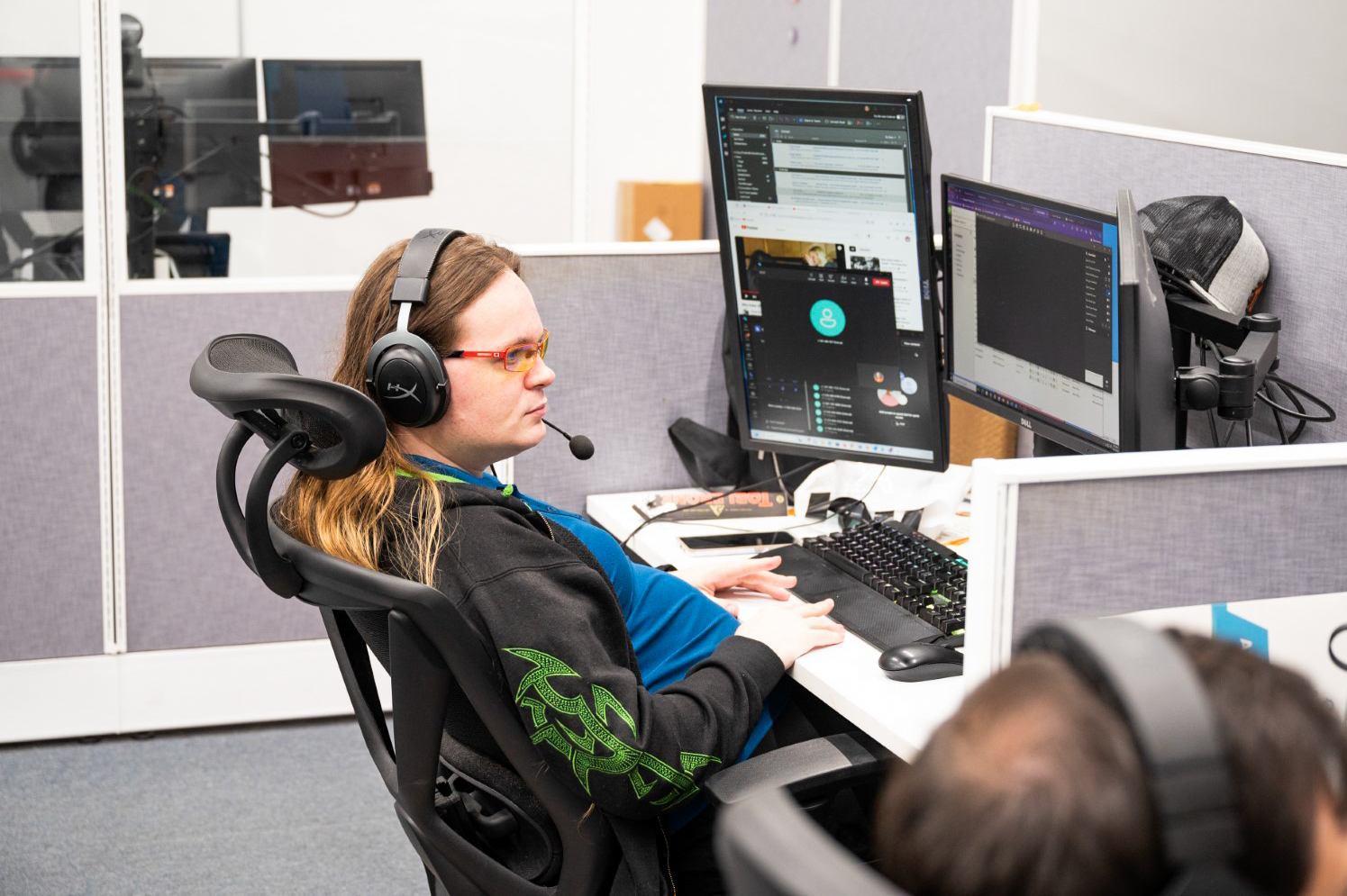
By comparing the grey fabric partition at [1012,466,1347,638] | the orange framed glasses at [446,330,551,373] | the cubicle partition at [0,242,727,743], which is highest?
the orange framed glasses at [446,330,551,373]

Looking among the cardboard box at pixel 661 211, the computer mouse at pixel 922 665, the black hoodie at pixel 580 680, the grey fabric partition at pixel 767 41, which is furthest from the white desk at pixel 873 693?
the cardboard box at pixel 661 211

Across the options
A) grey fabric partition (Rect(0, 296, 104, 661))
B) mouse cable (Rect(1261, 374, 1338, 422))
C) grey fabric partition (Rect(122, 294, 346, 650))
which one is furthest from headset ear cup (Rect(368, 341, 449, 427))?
grey fabric partition (Rect(0, 296, 104, 661))

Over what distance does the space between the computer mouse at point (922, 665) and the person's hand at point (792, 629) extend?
0.08 m

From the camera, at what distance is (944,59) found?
9.60 feet

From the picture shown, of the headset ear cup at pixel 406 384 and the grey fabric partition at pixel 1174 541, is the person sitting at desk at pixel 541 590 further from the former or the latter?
the grey fabric partition at pixel 1174 541

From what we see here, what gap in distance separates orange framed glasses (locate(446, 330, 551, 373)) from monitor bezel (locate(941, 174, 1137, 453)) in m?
0.57

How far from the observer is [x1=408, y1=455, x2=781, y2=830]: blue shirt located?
4.49 ft

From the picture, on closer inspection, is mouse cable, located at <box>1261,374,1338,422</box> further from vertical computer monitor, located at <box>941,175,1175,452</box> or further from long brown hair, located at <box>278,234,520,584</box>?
long brown hair, located at <box>278,234,520,584</box>

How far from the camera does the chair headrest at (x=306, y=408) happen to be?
1.05 metres

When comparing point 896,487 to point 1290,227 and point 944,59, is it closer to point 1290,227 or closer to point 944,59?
point 1290,227

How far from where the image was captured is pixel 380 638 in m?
1.22

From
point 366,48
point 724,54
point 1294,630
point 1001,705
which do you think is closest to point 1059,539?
point 1294,630

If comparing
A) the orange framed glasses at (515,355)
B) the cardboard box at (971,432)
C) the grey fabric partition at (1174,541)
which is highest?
the orange framed glasses at (515,355)

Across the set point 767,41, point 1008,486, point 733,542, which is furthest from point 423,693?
point 767,41
